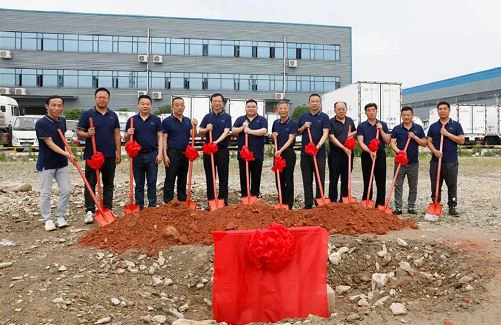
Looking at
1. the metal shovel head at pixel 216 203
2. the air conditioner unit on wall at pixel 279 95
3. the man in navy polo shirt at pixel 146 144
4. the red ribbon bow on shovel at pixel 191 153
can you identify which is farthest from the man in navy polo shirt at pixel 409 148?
the air conditioner unit on wall at pixel 279 95

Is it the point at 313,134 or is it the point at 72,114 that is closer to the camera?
the point at 313,134

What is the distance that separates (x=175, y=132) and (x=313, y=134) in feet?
6.74

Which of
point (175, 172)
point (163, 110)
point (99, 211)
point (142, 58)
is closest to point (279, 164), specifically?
point (175, 172)

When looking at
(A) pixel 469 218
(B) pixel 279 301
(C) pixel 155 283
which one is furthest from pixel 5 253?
(A) pixel 469 218

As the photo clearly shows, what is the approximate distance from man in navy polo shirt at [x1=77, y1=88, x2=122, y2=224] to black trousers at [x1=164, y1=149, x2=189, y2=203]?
771 millimetres

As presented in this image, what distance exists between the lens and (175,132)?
22.1ft

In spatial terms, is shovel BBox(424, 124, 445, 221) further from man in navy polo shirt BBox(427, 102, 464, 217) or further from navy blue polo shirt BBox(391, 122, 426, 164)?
navy blue polo shirt BBox(391, 122, 426, 164)

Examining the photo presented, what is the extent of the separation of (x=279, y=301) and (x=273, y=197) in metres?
5.03

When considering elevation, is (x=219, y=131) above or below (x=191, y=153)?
above

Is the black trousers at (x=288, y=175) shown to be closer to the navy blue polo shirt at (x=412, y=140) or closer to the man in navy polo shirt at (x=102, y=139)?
the navy blue polo shirt at (x=412, y=140)

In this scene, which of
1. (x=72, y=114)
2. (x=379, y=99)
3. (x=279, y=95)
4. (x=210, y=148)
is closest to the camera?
(x=210, y=148)

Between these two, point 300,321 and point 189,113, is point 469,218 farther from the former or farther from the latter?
point 189,113

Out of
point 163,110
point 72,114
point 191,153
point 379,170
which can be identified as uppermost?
point 163,110

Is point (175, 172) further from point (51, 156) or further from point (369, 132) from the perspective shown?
point (369, 132)
